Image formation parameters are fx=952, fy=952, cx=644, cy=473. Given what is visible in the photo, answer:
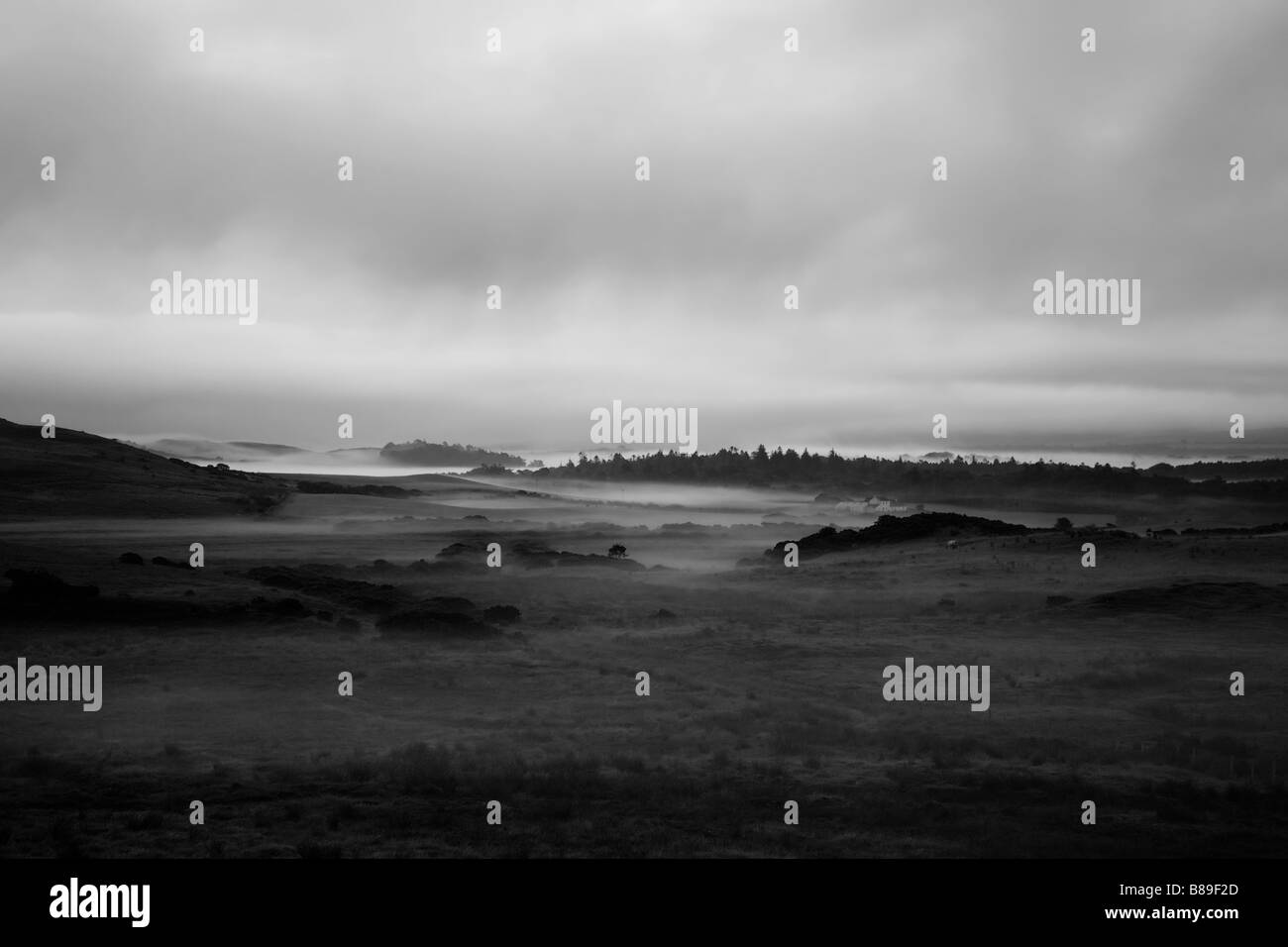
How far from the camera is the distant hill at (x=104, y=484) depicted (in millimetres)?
59250

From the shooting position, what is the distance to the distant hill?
194ft

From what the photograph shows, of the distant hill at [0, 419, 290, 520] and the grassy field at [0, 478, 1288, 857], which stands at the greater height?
the distant hill at [0, 419, 290, 520]

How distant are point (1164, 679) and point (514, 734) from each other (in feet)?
91.8

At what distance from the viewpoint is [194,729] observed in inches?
1258

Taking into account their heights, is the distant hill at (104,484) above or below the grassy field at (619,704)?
above

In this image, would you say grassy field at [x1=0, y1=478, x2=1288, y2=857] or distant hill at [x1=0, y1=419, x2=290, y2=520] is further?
distant hill at [x1=0, y1=419, x2=290, y2=520]

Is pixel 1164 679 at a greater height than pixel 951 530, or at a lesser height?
lesser

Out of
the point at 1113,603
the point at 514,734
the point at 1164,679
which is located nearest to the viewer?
the point at 514,734

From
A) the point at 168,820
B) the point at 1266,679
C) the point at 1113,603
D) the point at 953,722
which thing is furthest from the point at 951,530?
the point at 168,820

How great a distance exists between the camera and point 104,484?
208 ft

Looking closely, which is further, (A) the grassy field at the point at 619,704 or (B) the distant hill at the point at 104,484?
(B) the distant hill at the point at 104,484

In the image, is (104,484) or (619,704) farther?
(104,484)

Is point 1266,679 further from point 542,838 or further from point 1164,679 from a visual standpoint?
point 542,838

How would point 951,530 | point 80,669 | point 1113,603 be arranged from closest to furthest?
point 80,669 → point 1113,603 → point 951,530
